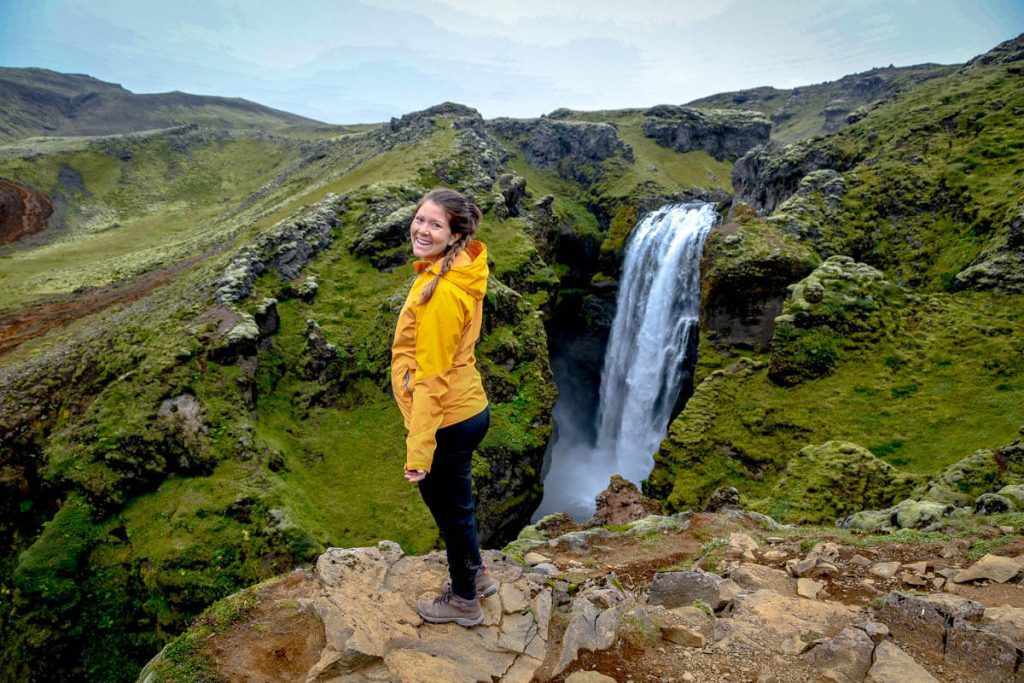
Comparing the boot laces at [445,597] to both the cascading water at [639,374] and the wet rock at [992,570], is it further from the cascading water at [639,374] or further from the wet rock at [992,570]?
the cascading water at [639,374]

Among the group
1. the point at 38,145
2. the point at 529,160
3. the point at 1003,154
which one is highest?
the point at 529,160

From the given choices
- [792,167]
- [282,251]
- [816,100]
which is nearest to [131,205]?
[282,251]

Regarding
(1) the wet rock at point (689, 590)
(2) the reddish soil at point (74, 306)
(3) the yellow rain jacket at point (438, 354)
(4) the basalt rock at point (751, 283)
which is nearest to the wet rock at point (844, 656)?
(1) the wet rock at point (689, 590)

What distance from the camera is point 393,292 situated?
78.1 ft

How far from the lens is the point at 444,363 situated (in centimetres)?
439

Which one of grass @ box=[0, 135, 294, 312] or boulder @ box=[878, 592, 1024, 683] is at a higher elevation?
grass @ box=[0, 135, 294, 312]

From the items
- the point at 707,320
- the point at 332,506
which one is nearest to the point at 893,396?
the point at 707,320

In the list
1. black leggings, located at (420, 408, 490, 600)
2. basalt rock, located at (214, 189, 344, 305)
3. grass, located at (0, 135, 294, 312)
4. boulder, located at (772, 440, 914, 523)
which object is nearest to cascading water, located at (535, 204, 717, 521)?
boulder, located at (772, 440, 914, 523)

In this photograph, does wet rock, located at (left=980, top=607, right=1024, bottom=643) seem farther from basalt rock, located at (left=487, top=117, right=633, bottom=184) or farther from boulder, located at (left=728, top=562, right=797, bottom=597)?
basalt rock, located at (left=487, top=117, right=633, bottom=184)

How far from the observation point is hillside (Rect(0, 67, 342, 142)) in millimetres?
113625

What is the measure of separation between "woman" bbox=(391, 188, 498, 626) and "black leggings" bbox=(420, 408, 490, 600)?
10 mm

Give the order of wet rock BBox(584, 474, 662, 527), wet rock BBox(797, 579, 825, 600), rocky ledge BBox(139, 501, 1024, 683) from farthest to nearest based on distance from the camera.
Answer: wet rock BBox(584, 474, 662, 527) < wet rock BBox(797, 579, 825, 600) < rocky ledge BBox(139, 501, 1024, 683)

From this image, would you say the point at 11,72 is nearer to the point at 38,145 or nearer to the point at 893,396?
the point at 38,145

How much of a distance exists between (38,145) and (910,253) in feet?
362
